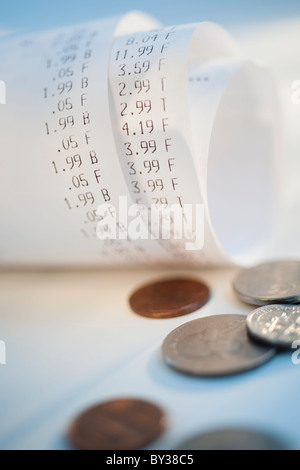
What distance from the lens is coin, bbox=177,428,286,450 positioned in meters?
0.40

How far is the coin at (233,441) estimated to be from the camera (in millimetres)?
403

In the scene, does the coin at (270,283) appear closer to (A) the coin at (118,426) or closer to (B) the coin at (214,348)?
(B) the coin at (214,348)

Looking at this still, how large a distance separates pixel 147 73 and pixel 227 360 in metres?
0.32

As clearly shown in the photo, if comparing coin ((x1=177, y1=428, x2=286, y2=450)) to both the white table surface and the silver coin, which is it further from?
the silver coin

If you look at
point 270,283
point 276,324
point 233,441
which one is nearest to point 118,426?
point 233,441

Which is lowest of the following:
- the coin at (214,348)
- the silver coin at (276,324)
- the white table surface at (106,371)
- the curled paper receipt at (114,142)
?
the white table surface at (106,371)

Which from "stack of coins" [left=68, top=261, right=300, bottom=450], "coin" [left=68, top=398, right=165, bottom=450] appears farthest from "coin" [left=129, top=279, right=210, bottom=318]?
"coin" [left=68, top=398, right=165, bottom=450]

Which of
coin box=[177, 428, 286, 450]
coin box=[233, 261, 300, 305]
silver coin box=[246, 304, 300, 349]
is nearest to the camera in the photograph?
coin box=[177, 428, 286, 450]

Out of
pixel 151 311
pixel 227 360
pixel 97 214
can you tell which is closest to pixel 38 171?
pixel 97 214

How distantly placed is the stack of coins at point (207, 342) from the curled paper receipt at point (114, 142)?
2.2 inches

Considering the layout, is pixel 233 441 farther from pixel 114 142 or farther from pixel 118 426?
pixel 114 142

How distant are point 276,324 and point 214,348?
0.07m

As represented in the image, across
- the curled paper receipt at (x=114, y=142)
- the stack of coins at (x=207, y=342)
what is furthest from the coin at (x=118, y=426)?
the curled paper receipt at (x=114, y=142)

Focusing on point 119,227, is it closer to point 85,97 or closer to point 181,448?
point 85,97
